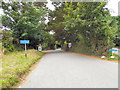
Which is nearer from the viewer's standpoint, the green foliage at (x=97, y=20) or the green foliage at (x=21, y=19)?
the green foliage at (x=97, y=20)

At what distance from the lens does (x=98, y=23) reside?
11016 millimetres

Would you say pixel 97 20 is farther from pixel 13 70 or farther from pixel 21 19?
pixel 21 19

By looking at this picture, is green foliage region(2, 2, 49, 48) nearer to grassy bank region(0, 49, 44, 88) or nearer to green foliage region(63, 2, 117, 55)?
→ green foliage region(63, 2, 117, 55)

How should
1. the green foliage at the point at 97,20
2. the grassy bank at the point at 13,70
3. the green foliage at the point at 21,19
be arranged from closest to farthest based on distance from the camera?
the grassy bank at the point at 13,70, the green foliage at the point at 97,20, the green foliage at the point at 21,19

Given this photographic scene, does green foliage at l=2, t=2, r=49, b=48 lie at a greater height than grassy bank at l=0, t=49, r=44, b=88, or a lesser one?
greater

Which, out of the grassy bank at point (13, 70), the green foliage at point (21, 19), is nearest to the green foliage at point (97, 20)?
the green foliage at point (21, 19)

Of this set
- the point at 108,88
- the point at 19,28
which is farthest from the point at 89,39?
Answer: the point at 108,88

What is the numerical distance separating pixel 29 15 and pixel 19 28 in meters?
2.45

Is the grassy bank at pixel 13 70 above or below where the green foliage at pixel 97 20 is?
below

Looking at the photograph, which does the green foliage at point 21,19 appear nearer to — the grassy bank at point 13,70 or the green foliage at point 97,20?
the green foliage at point 97,20

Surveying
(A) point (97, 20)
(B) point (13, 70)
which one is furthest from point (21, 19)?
(B) point (13, 70)

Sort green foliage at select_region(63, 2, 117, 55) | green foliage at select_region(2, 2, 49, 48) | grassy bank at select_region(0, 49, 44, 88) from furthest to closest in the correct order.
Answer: green foliage at select_region(2, 2, 49, 48)
green foliage at select_region(63, 2, 117, 55)
grassy bank at select_region(0, 49, 44, 88)

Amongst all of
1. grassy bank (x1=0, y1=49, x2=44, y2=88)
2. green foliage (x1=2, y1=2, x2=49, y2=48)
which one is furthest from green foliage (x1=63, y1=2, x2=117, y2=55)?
grassy bank (x1=0, y1=49, x2=44, y2=88)

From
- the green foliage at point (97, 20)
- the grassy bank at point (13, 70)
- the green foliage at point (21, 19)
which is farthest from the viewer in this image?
the green foliage at point (21, 19)
